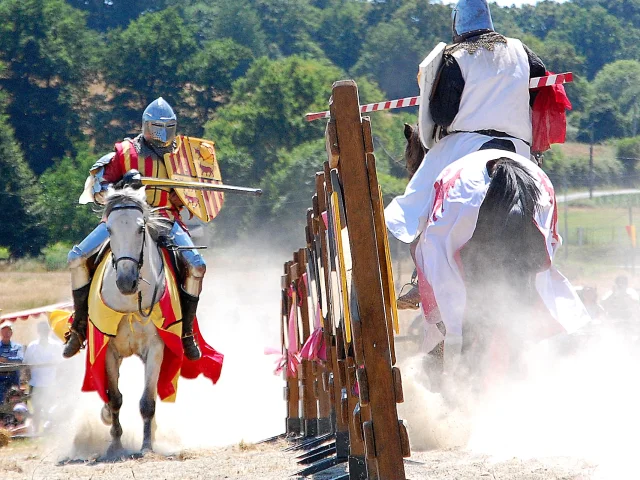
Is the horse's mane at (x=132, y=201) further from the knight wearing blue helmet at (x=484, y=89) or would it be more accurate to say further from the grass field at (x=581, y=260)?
the grass field at (x=581, y=260)

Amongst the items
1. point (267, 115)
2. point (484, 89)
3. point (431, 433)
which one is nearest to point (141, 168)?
point (484, 89)

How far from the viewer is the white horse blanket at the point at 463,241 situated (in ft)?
22.6

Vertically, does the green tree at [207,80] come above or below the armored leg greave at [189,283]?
above

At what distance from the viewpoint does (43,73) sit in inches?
3019

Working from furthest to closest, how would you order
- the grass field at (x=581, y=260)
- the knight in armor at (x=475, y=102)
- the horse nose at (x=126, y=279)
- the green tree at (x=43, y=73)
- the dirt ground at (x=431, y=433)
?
the green tree at (x=43, y=73), the grass field at (x=581, y=260), the horse nose at (x=126, y=279), the knight in armor at (x=475, y=102), the dirt ground at (x=431, y=433)

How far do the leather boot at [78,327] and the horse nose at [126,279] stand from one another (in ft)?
4.50

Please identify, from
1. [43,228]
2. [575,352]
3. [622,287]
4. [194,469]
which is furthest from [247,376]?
[43,228]

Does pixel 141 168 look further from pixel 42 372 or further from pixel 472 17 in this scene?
pixel 42 372

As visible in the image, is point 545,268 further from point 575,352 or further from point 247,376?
point 247,376

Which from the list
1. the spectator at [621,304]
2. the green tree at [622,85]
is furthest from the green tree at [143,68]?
the spectator at [621,304]

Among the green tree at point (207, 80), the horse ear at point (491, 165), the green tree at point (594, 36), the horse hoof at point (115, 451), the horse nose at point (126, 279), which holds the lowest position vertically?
the horse hoof at point (115, 451)

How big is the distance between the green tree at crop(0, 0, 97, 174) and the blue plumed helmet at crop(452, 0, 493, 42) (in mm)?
63244

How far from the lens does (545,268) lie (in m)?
6.93

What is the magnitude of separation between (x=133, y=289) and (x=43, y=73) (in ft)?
231
